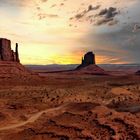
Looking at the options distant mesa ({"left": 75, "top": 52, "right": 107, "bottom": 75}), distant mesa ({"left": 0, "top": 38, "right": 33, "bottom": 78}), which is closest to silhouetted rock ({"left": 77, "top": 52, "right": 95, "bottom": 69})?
distant mesa ({"left": 75, "top": 52, "right": 107, "bottom": 75})

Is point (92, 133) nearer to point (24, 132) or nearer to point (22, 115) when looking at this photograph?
point (24, 132)

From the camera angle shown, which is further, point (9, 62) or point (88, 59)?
→ point (88, 59)

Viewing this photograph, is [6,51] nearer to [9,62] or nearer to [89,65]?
[9,62]

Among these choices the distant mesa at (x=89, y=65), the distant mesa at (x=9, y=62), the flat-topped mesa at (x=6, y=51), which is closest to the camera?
the distant mesa at (x=9, y=62)

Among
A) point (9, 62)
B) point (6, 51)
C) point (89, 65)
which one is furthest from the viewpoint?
point (89, 65)

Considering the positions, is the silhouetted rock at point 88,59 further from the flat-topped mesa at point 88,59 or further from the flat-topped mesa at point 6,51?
the flat-topped mesa at point 6,51

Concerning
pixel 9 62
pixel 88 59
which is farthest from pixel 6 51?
pixel 88 59

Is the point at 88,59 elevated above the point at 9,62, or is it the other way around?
the point at 88,59

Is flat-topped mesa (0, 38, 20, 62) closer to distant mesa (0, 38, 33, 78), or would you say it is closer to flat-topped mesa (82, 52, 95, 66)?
distant mesa (0, 38, 33, 78)

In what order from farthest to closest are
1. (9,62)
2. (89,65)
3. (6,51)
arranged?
(89,65), (6,51), (9,62)

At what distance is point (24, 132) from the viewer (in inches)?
1157

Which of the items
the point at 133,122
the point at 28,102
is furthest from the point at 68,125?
the point at 28,102

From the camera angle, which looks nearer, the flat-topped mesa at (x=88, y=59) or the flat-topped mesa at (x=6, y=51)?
the flat-topped mesa at (x=6, y=51)

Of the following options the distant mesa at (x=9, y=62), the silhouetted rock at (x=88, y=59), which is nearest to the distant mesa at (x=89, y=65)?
the silhouetted rock at (x=88, y=59)
